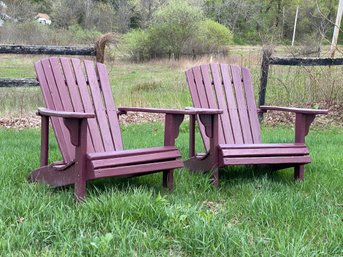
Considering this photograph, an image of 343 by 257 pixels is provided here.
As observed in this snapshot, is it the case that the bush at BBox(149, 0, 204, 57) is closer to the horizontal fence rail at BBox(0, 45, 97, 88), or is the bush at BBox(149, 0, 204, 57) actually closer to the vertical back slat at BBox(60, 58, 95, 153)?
the horizontal fence rail at BBox(0, 45, 97, 88)

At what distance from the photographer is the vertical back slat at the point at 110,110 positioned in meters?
3.77

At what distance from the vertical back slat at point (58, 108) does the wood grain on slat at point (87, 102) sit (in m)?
0.23

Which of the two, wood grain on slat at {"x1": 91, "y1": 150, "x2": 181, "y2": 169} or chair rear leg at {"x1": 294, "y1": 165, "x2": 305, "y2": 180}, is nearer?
wood grain on slat at {"x1": 91, "y1": 150, "x2": 181, "y2": 169}

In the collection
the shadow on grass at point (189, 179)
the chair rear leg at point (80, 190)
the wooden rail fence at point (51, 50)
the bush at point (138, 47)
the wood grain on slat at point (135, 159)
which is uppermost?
the wooden rail fence at point (51, 50)

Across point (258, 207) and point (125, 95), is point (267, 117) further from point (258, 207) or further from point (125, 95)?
point (258, 207)

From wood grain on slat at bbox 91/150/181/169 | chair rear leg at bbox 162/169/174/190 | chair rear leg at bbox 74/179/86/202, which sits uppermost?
wood grain on slat at bbox 91/150/181/169

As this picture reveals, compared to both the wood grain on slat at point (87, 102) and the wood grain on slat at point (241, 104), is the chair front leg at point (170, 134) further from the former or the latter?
the wood grain on slat at point (241, 104)

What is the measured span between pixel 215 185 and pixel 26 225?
5.04 feet

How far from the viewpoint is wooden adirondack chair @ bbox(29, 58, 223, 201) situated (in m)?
2.88

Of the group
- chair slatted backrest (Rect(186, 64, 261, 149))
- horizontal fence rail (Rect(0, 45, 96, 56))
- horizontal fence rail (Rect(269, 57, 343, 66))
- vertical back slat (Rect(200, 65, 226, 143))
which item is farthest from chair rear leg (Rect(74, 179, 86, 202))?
horizontal fence rail (Rect(269, 57, 343, 66))

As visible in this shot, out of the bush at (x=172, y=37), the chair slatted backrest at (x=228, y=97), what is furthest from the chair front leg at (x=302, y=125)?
the bush at (x=172, y=37)

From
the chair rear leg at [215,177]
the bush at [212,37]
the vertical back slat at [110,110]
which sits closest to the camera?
the chair rear leg at [215,177]

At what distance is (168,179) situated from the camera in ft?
10.9

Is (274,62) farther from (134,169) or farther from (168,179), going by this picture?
(134,169)
